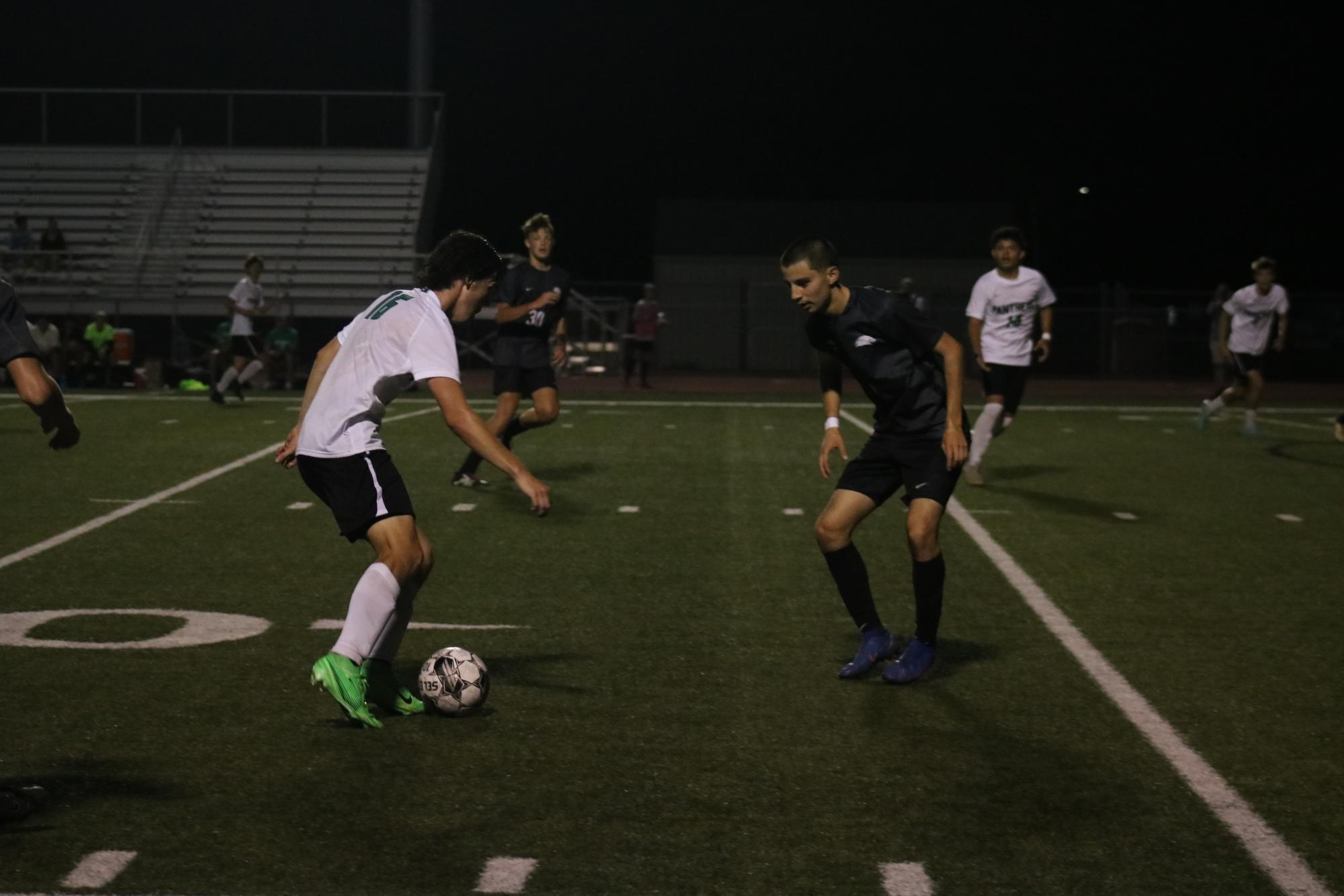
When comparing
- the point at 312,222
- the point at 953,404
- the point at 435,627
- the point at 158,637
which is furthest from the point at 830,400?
the point at 312,222

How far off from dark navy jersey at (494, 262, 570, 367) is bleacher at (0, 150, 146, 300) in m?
20.6

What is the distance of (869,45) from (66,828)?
130ft

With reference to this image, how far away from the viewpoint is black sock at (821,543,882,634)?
6363 mm

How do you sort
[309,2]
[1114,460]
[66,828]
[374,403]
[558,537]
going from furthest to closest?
[309,2] < [1114,460] < [558,537] < [374,403] < [66,828]

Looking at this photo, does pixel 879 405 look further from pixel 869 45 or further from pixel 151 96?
pixel 869 45

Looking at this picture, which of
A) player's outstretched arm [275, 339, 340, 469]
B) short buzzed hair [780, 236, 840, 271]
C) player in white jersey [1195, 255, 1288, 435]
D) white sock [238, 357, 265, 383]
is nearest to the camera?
player's outstretched arm [275, 339, 340, 469]

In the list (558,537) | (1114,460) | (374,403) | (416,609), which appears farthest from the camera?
(1114,460)

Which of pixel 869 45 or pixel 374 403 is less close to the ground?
pixel 869 45

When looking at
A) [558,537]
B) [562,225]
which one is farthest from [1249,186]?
[558,537]

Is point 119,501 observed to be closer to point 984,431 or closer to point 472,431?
point 984,431

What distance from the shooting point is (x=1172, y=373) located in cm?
3412

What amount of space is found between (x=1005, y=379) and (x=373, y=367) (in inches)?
324

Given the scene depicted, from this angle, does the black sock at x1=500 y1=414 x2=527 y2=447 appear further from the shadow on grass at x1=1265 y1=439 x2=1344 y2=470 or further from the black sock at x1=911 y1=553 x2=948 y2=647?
the shadow on grass at x1=1265 y1=439 x2=1344 y2=470

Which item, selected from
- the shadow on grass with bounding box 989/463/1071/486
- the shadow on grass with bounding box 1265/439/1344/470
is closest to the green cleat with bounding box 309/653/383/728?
the shadow on grass with bounding box 989/463/1071/486
